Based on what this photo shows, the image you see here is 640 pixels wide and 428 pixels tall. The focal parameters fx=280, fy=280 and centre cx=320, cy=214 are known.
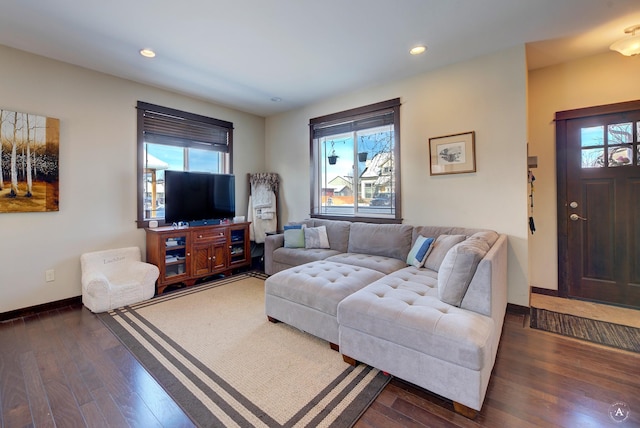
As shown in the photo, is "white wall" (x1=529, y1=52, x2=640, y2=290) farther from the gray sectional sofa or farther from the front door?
the gray sectional sofa

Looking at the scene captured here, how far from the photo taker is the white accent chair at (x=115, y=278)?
2.88 metres

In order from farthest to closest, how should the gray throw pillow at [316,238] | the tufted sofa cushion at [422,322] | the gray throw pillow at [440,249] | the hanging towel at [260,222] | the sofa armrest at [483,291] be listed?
1. the hanging towel at [260,222]
2. the gray throw pillow at [316,238]
3. the gray throw pillow at [440,249]
4. the sofa armrest at [483,291]
5. the tufted sofa cushion at [422,322]

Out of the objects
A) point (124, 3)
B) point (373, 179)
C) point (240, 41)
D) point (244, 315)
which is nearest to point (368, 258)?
point (373, 179)

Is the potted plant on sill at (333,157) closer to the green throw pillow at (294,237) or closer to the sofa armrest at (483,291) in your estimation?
the green throw pillow at (294,237)

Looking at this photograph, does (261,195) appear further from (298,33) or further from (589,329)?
(589,329)

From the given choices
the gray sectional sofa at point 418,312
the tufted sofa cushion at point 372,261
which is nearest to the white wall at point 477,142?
the gray sectional sofa at point 418,312

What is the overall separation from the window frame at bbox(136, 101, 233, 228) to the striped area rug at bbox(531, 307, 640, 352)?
4.50m

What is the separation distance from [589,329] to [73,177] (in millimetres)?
5372

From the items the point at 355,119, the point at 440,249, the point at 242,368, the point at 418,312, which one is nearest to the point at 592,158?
the point at 440,249

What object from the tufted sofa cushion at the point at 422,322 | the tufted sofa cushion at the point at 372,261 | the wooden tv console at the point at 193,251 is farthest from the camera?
the wooden tv console at the point at 193,251

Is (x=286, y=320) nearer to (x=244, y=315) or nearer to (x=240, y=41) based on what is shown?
(x=244, y=315)

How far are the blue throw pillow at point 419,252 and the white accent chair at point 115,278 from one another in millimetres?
2921

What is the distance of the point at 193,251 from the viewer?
3.77m

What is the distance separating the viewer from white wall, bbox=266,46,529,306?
111 inches
